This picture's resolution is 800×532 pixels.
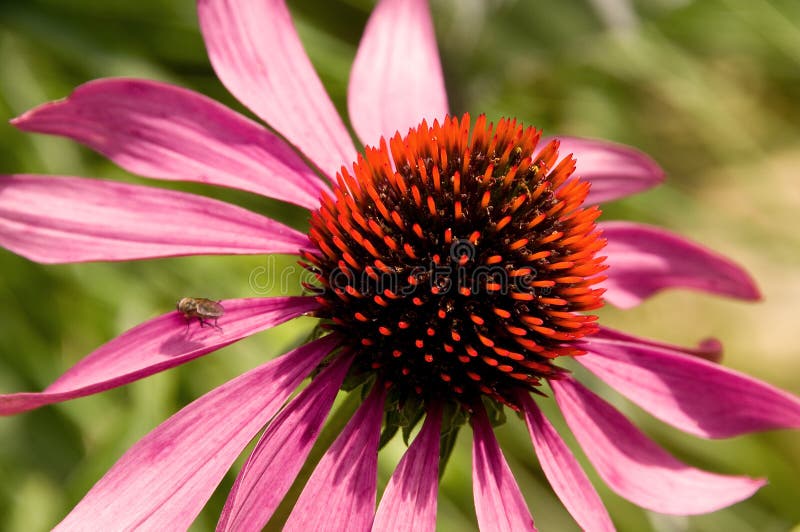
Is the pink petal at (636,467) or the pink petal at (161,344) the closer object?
→ the pink petal at (161,344)

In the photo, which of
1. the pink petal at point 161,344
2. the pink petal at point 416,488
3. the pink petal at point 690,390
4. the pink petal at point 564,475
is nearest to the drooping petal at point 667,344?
the pink petal at point 690,390

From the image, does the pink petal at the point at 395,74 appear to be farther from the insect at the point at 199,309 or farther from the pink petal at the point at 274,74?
the insect at the point at 199,309

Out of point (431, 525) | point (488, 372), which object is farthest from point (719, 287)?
point (431, 525)

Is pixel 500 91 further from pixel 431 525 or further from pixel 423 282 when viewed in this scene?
pixel 431 525

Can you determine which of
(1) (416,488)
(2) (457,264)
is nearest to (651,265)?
(2) (457,264)

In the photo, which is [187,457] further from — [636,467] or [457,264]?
[636,467]

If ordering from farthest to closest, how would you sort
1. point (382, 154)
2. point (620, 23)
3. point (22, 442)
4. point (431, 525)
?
1. point (620, 23)
2. point (22, 442)
3. point (382, 154)
4. point (431, 525)
